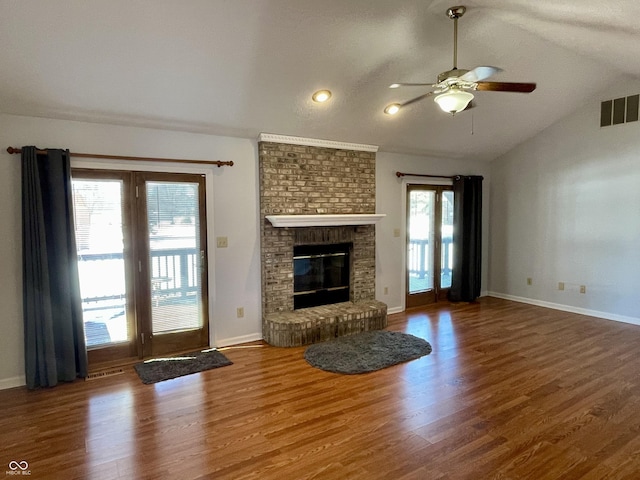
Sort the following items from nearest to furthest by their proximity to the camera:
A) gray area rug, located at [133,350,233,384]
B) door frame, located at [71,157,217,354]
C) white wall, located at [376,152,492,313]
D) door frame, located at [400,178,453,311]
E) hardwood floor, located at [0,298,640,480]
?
hardwood floor, located at [0,298,640,480] < gray area rug, located at [133,350,233,384] < door frame, located at [71,157,217,354] < white wall, located at [376,152,492,313] < door frame, located at [400,178,453,311]

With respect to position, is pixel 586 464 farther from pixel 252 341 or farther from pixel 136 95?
pixel 136 95

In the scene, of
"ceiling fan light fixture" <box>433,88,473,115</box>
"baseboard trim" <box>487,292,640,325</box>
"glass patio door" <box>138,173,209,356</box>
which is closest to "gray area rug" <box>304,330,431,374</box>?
"glass patio door" <box>138,173,209,356</box>

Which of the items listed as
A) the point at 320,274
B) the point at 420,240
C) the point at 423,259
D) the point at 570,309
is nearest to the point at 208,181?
the point at 320,274

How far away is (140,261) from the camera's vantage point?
3.92 meters

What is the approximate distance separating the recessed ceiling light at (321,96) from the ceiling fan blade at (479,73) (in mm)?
1502

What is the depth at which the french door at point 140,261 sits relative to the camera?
370 cm

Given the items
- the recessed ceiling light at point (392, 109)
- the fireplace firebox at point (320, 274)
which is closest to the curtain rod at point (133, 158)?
the fireplace firebox at point (320, 274)

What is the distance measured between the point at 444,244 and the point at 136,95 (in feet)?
16.2

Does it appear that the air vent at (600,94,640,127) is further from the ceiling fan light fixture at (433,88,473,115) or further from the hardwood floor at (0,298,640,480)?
the ceiling fan light fixture at (433,88,473,115)

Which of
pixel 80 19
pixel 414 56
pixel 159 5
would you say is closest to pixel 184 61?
pixel 159 5

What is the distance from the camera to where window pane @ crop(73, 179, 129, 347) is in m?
3.64

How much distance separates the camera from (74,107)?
3359 mm

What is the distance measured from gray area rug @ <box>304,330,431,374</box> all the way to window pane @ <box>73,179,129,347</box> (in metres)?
2.03

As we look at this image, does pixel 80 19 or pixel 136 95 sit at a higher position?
pixel 80 19
